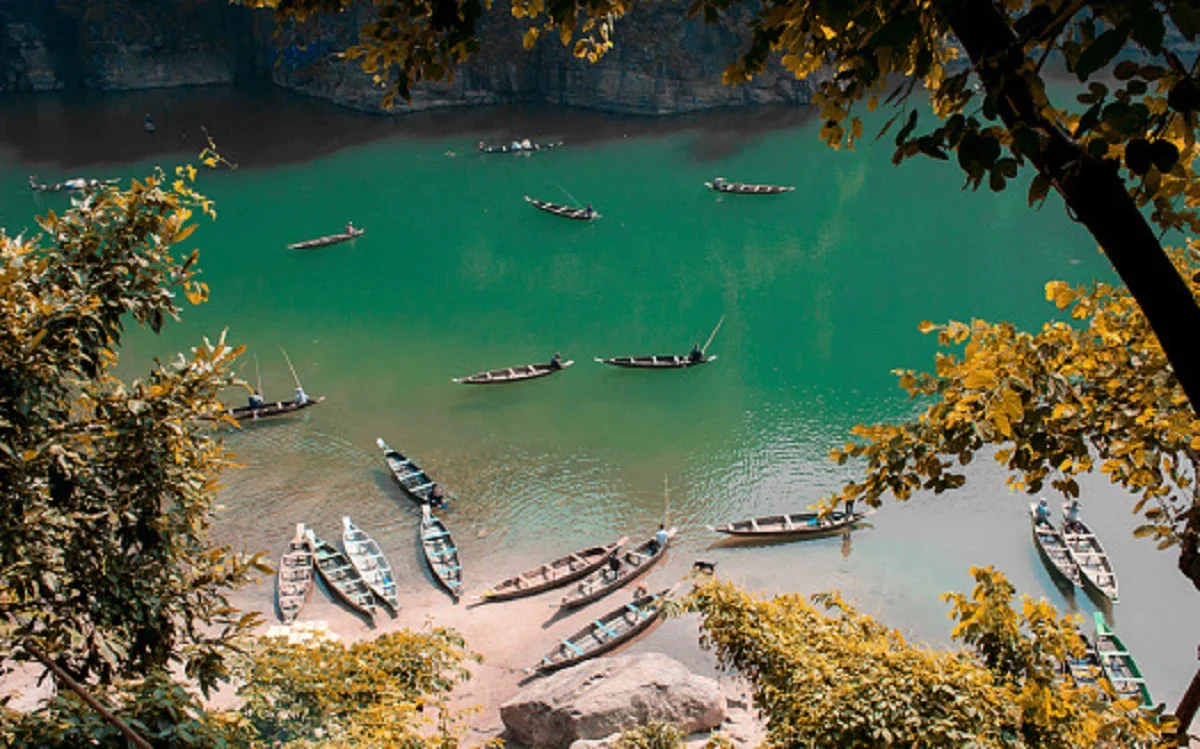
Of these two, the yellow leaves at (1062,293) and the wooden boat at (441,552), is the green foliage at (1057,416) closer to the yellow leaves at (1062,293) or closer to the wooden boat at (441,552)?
the yellow leaves at (1062,293)

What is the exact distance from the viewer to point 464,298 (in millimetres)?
31859

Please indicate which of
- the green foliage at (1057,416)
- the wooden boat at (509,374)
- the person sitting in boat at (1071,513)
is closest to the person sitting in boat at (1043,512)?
the person sitting in boat at (1071,513)

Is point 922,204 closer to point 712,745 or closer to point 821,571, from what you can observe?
point 821,571

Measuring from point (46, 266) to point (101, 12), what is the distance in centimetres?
6094

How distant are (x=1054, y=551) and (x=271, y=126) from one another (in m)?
45.7

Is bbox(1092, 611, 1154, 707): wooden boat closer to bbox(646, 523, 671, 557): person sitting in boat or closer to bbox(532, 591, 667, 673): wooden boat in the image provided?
bbox(532, 591, 667, 673): wooden boat

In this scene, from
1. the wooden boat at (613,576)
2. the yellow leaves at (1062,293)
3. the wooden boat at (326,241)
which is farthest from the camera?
the wooden boat at (326,241)

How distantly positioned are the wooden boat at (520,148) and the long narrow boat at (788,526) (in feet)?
103

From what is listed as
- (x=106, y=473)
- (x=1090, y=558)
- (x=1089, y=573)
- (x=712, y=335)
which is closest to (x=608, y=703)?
(x=106, y=473)

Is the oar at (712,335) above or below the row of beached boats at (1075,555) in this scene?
above

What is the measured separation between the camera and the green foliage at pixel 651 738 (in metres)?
10.2

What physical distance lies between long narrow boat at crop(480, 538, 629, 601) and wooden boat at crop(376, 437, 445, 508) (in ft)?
10.2

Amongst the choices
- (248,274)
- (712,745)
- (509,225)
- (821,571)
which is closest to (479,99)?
(509,225)

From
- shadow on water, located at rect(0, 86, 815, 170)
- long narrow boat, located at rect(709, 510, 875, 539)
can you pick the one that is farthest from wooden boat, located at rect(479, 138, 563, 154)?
long narrow boat, located at rect(709, 510, 875, 539)
